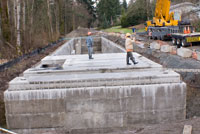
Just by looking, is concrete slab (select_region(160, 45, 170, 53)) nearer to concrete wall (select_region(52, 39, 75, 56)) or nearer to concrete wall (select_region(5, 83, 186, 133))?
concrete wall (select_region(52, 39, 75, 56))

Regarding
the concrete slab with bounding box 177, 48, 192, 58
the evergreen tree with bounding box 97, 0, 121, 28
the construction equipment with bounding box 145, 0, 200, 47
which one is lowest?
the concrete slab with bounding box 177, 48, 192, 58

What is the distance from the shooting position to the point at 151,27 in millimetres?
29578

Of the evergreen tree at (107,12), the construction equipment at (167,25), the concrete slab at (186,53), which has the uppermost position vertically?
the evergreen tree at (107,12)

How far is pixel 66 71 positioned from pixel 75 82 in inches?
54.0

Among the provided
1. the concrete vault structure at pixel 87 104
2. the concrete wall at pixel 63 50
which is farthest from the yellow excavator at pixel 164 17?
the concrete vault structure at pixel 87 104

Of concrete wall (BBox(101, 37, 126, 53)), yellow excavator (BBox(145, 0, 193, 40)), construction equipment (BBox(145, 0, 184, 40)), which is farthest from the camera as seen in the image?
construction equipment (BBox(145, 0, 184, 40))

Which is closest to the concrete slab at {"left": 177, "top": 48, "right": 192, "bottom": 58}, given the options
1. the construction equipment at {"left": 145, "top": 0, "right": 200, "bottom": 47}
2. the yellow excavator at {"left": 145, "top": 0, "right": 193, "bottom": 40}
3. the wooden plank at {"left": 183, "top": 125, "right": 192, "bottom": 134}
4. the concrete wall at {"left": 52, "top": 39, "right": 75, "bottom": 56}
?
the construction equipment at {"left": 145, "top": 0, "right": 200, "bottom": 47}

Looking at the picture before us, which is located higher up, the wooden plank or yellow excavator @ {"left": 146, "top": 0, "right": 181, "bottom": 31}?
yellow excavator @ {"left": 146, "top": 0, "right": 181, "bottom": 31}

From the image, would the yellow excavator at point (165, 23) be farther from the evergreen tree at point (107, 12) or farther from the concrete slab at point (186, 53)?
the evergreen tree at point (107, 12)

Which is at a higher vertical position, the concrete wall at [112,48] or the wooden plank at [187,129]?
the concrete wall at [112,48]

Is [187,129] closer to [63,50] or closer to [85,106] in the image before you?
[85,106]

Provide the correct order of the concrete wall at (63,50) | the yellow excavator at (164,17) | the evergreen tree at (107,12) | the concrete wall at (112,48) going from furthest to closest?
the evergreen tree at (107,12) < the yellow excavator at (164,17) < the concrete wall at (112,48) < the concrete wall at (63,50)

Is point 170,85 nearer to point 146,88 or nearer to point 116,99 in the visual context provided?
point 146,88

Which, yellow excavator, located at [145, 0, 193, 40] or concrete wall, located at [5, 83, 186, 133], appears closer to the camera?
concrete wall, located at [5, 83, 186, 133]
